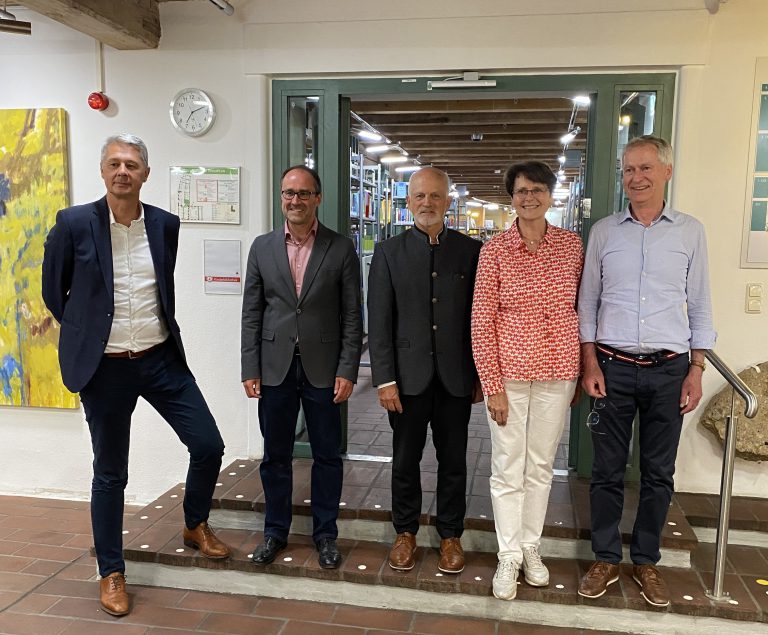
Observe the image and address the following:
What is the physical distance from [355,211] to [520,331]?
228 inches

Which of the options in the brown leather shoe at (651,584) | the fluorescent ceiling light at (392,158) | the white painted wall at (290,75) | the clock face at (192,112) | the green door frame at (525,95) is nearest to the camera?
the brown leather shoe at (651,584)

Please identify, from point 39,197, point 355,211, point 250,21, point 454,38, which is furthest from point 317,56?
point 355,211

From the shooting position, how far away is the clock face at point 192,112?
3.83m

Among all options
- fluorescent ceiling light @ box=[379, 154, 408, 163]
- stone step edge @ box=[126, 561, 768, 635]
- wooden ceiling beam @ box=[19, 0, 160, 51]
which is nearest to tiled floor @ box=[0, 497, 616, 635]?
stone step edge @ box=[126, 561, 768, 635]

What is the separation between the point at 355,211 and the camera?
26.5 ft

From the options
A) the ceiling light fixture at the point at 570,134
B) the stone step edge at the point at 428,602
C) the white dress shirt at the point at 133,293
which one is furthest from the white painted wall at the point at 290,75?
the ceiling light fixture at the point at 570,134

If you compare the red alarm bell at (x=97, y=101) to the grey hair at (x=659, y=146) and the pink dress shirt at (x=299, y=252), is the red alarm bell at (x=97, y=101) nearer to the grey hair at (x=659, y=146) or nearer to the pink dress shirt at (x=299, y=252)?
the pink dress shirt at (x=299, y=252)

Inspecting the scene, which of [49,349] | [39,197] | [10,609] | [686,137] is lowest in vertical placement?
[10,609]

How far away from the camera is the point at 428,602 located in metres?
2.79

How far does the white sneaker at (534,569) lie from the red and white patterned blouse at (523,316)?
29.1 inches

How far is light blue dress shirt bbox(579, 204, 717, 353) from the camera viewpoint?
253 centimetres

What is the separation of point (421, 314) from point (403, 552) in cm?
105

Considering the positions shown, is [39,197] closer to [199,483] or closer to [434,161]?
[199,483]

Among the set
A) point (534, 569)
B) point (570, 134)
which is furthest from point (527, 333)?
point (570, 134)
